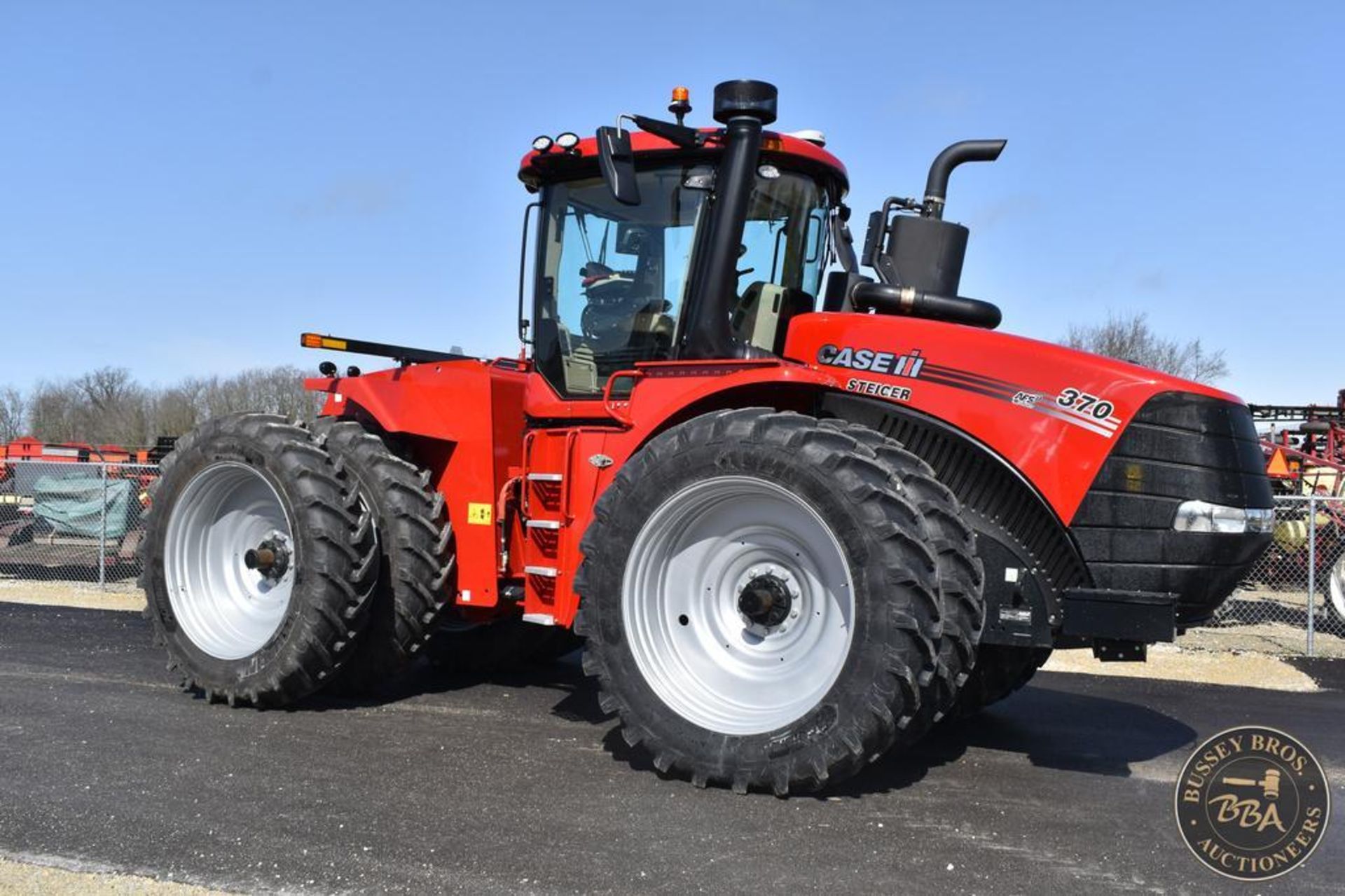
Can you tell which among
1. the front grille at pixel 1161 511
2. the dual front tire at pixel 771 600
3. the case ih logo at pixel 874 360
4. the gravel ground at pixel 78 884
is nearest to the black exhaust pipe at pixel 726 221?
the case ih logo at pixel 874 360

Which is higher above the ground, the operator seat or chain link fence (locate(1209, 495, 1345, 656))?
the operator seat

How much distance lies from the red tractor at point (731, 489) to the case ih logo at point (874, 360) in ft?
0.05

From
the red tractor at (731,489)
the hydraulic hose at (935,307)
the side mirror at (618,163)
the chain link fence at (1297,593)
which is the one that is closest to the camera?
the red tractor at (731,489)

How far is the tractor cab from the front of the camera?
593cm

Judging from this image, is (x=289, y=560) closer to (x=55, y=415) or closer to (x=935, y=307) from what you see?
(x=935, y=307)

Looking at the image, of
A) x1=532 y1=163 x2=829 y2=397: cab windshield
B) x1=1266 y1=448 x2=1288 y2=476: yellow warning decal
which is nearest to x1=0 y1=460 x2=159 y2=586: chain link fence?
x1=532 y1=163 x2=829 y2=397: cab windshield

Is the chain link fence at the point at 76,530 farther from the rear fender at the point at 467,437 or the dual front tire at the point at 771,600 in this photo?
the dual front tire at the point at 771,600

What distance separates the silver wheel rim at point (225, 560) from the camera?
6617 millimetres

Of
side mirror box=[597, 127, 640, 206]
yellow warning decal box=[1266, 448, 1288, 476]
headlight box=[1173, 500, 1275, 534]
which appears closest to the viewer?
headlight box=[1173, 500, 1275, 534]

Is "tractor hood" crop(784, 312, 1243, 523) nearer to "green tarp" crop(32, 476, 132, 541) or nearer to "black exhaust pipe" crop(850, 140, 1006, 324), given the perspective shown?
"black exhaust pipe" crop(850, 140, 1006, 324)

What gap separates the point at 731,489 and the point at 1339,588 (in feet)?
35.6

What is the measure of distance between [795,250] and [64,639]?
21.0 feet

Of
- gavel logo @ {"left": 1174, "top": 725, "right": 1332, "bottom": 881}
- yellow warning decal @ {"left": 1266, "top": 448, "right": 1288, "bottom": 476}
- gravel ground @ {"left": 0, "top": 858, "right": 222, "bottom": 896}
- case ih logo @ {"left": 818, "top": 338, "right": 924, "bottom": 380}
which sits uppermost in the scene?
case ih logo @ {"left": 818, "top": 338, "right": 924, "bottom": 380}

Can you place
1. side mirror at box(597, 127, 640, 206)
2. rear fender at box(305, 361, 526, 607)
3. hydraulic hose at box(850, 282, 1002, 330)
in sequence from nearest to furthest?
side mirror at box(597, 127, 640, 206), hydraulic hose at box(850, 282, 1002, 330), rear fender at box(305, 361, 526, 607)
